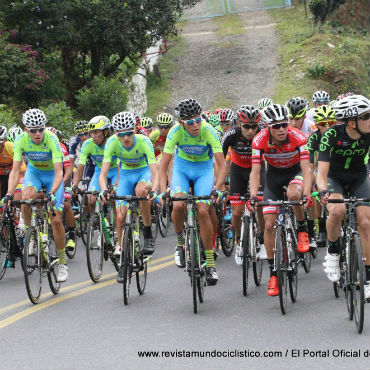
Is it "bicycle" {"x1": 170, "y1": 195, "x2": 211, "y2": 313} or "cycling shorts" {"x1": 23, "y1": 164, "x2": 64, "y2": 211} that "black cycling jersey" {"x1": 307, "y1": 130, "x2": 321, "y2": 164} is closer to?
"bicycle" {"x1": 170, "y1": 195, "x2": 211, "y2": 313}

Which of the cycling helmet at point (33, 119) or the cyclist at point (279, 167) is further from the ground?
the cycling helmet at point (33, 119)

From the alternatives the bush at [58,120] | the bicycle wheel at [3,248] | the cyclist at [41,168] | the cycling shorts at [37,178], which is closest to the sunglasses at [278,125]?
the cyclist at [41,168]

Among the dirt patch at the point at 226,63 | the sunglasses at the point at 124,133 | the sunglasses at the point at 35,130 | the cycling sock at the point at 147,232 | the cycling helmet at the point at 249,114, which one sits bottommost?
the dirt patch at the point at 226,63

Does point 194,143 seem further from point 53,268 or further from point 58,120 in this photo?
point 58,120

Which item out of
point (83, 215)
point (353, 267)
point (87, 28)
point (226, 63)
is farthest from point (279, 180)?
point (226, 63)

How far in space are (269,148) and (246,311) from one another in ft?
7.11

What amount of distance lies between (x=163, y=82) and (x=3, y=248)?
121 ft

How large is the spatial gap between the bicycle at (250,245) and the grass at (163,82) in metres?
31.1

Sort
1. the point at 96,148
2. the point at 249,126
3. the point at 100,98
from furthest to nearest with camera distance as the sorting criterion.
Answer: the point at 100,98, the point at 96,148, the point at 249,126

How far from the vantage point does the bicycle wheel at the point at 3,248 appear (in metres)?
11.5

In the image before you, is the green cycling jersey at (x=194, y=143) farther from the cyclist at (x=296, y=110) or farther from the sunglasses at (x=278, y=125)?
the cyclist at (x=296, y=110)

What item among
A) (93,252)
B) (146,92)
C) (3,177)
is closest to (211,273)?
(93,252)

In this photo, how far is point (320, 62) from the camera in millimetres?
45531

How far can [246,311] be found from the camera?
9086 millimetres
